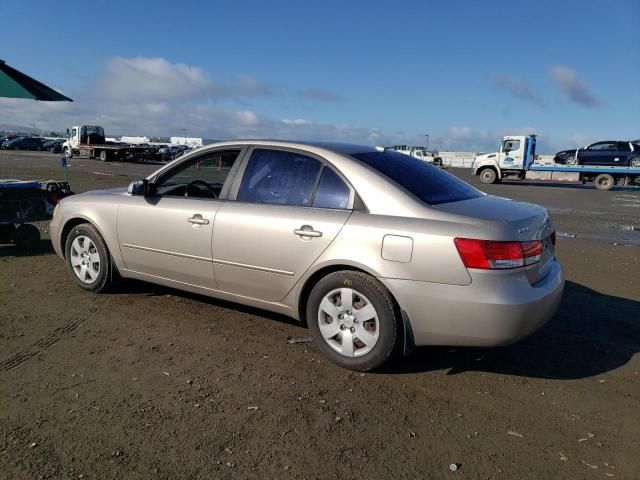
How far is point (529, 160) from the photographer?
30.5 meters

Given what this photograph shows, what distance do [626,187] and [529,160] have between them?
21.3ft

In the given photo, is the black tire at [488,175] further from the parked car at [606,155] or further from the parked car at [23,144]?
the parked car at [23,144]

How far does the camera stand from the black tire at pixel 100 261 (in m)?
5.04

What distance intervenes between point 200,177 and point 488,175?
28707 mm

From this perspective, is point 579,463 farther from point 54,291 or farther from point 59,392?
point 54,291

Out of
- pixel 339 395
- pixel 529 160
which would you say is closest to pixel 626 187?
pixel 529 160

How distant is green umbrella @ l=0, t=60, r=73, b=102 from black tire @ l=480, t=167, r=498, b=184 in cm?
2696

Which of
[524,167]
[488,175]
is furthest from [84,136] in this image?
[524,167]

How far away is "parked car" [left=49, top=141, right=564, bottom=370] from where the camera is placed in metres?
3.27

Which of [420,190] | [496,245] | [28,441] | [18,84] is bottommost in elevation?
[28,441]

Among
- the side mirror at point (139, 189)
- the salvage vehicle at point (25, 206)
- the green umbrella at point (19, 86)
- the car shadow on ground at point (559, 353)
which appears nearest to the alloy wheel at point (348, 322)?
the car shadow on ground at point (559, 353)

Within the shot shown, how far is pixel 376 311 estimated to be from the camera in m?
3.49

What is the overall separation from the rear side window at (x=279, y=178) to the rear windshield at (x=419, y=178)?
40cm

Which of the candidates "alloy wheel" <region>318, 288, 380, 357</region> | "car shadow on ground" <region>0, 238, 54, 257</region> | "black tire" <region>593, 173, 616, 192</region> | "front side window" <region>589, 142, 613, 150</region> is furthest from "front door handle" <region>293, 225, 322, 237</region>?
"front side window" <region>589, 142, 613, 150</region>
